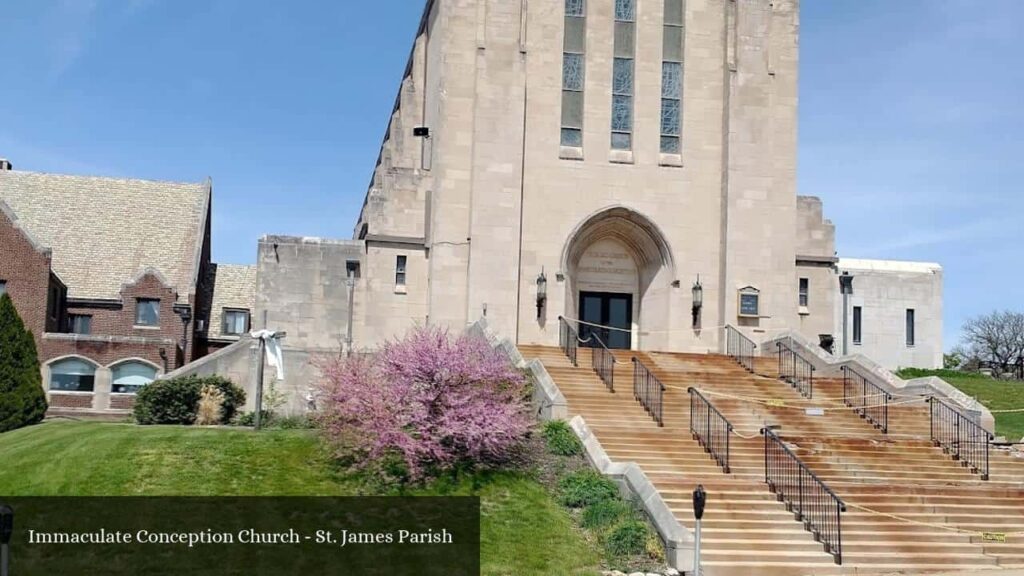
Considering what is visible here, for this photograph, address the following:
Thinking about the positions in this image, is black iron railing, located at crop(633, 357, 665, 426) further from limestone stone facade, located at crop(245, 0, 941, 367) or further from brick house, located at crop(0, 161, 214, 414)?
brick house, located at crop(0, 161, 214, 414)

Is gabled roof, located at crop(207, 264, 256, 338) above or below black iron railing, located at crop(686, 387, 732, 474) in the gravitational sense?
above

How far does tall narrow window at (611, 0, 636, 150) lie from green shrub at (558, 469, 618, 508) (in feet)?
55.9

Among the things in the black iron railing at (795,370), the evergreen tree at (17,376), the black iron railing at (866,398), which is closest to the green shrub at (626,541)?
the black iron railing at (866,398)

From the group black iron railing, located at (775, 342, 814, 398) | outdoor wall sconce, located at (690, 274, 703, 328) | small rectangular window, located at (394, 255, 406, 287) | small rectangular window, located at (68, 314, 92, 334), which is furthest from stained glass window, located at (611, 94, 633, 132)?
small rectangular window, located at (68, 314, 92, 334)

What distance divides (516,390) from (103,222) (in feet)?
84.8

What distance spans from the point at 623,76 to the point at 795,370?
433 inches

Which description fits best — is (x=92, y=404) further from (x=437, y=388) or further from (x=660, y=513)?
(x=660, y=513)

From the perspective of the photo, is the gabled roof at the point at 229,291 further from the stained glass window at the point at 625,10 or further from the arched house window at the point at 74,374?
the stained glass window at the point at 625,10

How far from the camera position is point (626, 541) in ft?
61.5

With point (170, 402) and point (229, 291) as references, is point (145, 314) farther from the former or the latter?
point (170, 402)

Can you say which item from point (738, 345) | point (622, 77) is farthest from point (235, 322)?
point (738, 345)

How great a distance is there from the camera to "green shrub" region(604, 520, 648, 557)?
61.3ft

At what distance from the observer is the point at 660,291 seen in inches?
1431

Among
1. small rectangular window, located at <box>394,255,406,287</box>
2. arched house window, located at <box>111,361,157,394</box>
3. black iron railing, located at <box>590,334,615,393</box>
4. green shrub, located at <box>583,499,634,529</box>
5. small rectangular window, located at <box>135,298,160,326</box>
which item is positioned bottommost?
green shrub, located at <box>583,499,634,529</box>
